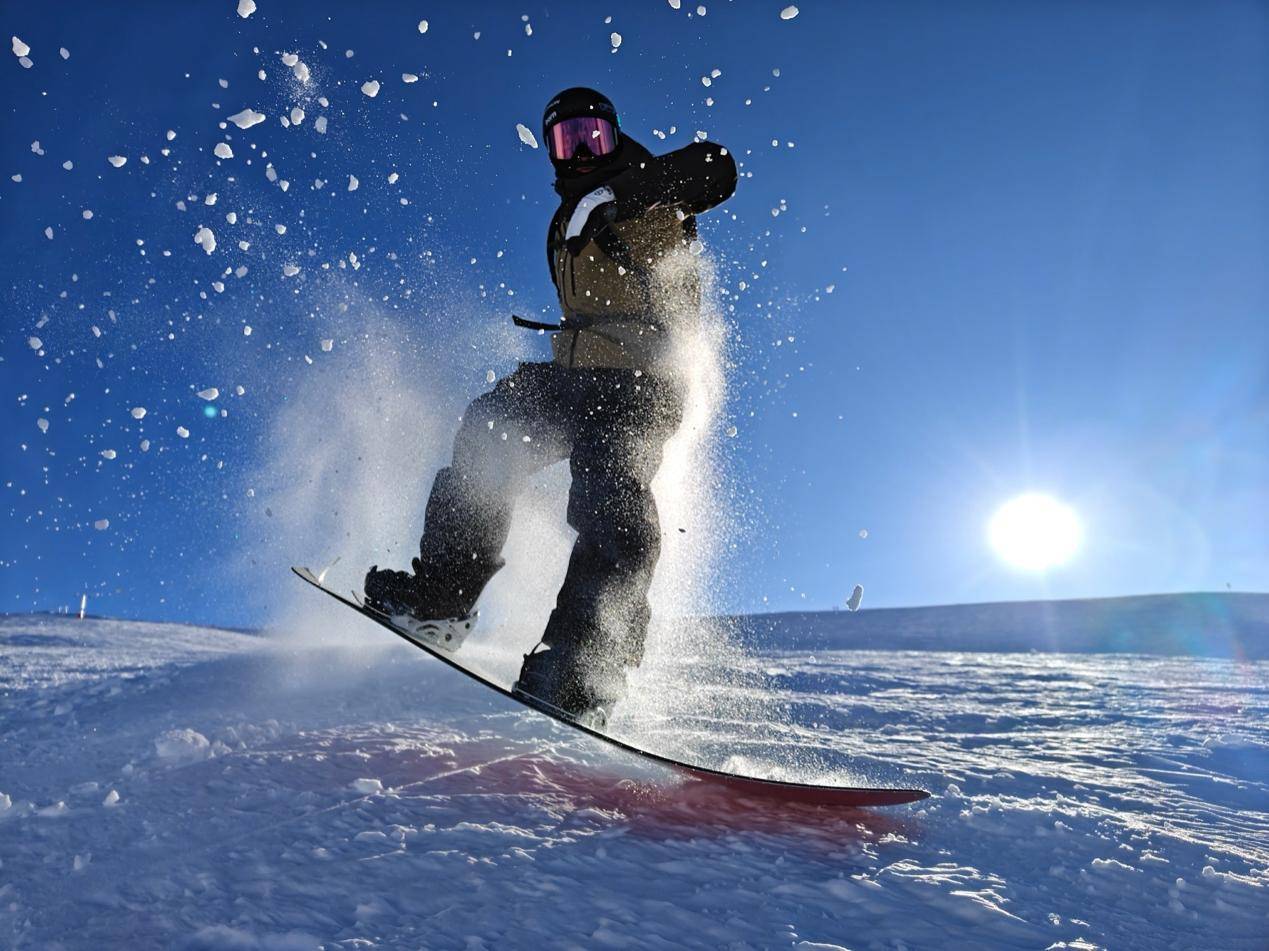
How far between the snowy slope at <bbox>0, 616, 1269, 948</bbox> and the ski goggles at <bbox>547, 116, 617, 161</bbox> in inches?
111

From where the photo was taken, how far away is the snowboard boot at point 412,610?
3.20 meters

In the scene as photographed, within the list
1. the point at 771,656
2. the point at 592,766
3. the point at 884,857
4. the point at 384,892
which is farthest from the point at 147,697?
the point at 771,656

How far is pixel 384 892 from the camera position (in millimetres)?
1430

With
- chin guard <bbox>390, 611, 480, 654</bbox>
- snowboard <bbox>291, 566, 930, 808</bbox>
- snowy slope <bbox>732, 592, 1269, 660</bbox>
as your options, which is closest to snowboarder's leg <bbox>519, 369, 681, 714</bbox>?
snowboard <bbox>291, 566, 930, 808</bbox>

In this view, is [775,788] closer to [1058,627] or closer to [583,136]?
[583,136]

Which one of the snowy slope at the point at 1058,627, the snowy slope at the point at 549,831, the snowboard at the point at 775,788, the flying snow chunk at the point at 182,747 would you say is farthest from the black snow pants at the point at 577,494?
the snowy slope at the point at 1058,627

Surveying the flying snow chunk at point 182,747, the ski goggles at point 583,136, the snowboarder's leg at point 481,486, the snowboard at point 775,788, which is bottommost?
the flying snow chunk at point 182,747

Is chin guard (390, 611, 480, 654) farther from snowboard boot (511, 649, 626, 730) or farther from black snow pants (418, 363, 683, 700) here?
snowboard boot (511, 649, 626, 730)

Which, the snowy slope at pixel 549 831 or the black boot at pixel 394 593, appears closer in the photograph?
the snowy slope at pixel 549 831

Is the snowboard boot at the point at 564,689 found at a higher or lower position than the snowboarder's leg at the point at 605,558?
lower

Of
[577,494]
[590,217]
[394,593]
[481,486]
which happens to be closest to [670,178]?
[590,217]

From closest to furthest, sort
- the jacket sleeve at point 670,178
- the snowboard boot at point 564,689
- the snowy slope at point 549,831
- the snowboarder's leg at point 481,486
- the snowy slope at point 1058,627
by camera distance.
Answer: the snowy slope at point 549,831, the snowboard boot at point 564,689, the jacket sleeve at point 670,178, the snowboarder's leg at point 481,486, the snowy slope at point 1058,627

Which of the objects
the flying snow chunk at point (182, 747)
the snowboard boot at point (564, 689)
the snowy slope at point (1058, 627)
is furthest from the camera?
the snowy slope at point (1058, 627)

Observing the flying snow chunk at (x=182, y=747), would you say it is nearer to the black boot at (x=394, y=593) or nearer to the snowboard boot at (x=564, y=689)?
the black boot at (x=394, y=593)
